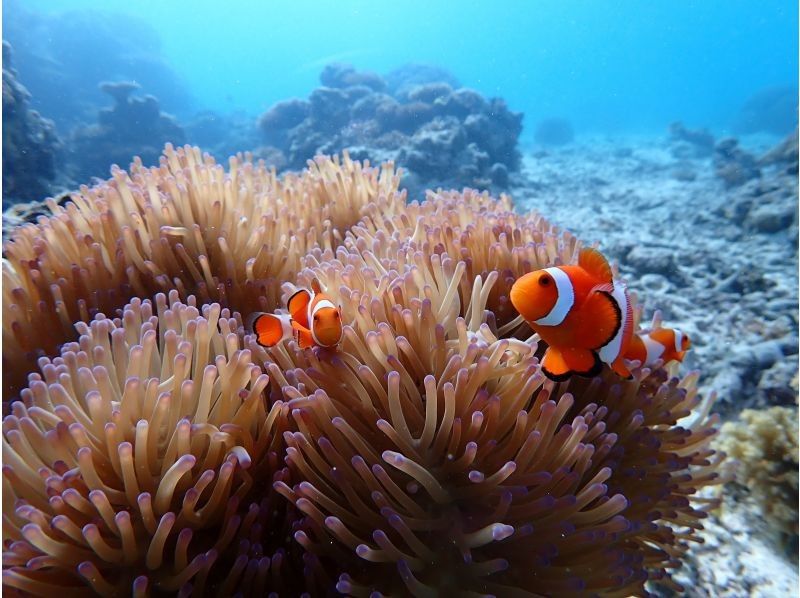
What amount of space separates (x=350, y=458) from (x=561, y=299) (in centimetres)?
64

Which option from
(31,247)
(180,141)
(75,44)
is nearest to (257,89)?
(75,44)

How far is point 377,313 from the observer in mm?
1306

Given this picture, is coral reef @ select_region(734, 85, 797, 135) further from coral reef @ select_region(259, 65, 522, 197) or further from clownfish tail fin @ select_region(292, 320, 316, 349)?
clownfish tail fin @ select_region(292, 320, 316, 349)

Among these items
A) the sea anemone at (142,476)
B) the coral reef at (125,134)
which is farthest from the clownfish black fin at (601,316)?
the coral reef at (125,134)

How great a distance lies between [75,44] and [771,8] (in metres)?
77.3

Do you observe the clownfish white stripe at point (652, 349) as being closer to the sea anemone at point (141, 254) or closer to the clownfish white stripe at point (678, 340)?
the clownfish white stripe at point (678, 340)

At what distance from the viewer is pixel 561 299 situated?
1071 millimetres

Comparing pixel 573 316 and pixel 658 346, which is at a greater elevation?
pixel 573 316

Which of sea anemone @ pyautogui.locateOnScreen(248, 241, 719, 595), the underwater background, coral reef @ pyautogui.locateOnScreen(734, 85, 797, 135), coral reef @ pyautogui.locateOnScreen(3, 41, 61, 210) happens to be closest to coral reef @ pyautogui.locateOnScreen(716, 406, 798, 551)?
the underwater background

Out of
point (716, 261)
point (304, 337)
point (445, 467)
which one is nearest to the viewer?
point (445, 467)

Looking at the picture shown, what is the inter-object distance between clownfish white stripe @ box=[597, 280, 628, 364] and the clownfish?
0.65 metres

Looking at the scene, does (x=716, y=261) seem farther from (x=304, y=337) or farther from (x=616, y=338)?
(x=304, y=337)

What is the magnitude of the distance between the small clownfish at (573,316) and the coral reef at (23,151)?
22.8 feet

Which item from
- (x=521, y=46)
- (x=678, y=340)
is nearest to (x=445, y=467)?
(x=678, y=340)
